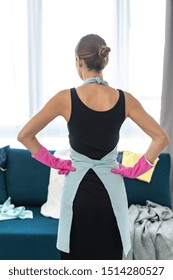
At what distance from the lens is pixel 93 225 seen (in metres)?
1.47

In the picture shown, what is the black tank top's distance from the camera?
1.35 m

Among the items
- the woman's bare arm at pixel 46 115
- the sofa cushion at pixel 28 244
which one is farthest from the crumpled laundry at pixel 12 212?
the woman's bare arm at pixel 46 115

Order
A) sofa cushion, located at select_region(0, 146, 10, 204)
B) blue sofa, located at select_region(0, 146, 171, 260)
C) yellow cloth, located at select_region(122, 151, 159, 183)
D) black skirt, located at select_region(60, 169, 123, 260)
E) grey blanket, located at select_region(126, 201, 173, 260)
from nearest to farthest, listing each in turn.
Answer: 1. black skirt, located at select_region(60, 169, 123, 260)
2. grey blanket, located at select_region(126, 201, 173, 260)
3. blue sofa, located at select_region(0, 146, 171, 260)
4. yellow cloth, located at select_region(122, 151, 159, 183)
5. sofa cushion, located at select_region(0, 146, 10, 204)

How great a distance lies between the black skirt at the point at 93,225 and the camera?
145cm

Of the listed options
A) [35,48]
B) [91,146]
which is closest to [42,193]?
[35,48]

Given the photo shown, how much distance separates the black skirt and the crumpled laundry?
1011 millimetres

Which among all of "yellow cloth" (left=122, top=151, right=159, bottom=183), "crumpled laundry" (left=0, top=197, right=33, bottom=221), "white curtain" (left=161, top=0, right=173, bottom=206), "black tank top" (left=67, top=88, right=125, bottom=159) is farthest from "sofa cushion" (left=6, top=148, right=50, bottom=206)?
"black tank top" (left=67, top=88, right=125, bottom=159)

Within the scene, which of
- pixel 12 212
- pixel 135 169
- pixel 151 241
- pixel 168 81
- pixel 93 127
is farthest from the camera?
pixel 168 81

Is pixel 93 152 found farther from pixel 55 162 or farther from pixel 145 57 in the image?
pixel 145 57

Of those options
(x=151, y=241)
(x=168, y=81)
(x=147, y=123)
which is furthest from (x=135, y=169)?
(x=168, y=81)

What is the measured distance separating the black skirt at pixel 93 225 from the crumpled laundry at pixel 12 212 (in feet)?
3.32

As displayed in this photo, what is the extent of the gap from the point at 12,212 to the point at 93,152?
1.32 m

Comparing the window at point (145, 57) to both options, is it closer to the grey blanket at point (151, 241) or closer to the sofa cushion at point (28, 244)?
the grey blanket at point (151, 241)

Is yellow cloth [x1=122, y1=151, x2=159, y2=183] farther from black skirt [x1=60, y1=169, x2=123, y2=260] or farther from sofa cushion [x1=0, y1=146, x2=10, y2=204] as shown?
black skirt [x1=60, y1=169, x2=123, y2=260]
